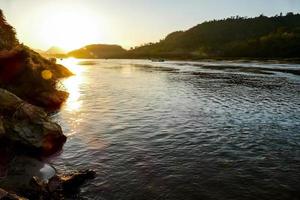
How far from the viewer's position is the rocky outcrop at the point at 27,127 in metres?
A: 28.5

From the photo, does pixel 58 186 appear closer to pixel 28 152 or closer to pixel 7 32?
pixel 28 152

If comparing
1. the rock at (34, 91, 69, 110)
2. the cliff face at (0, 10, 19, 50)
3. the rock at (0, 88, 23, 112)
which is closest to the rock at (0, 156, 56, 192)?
the rock at (0, 88, 23, 112)

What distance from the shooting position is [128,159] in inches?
1129

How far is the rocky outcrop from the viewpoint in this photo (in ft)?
93.5

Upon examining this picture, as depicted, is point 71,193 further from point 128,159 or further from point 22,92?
point 22,92

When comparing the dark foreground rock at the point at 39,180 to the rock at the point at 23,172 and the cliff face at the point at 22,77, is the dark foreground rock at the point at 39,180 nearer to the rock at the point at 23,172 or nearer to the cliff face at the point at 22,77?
the rock at the point at 23,172

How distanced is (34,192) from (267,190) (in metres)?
15.2

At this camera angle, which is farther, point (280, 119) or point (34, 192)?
point (280, 119)

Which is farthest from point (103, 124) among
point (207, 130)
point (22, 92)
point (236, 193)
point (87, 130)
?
point (236, 193)

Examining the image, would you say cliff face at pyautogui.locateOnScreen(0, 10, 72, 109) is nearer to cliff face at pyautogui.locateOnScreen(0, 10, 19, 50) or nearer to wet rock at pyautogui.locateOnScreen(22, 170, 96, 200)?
cliff face at pyautogui.locateOnScreen(0, 10, 19, 50)

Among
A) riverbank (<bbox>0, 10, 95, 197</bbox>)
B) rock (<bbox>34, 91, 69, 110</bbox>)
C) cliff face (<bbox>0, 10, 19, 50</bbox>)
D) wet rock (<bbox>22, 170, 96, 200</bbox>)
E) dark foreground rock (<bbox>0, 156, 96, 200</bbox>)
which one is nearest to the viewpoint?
wet rock (<bbox>22, 170, 96, 200</bbox>)

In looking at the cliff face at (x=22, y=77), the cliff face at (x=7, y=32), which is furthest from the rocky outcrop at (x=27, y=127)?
the cliff face at (x=7, y=32)

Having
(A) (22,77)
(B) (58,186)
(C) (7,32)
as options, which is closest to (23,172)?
(B) (58,186)

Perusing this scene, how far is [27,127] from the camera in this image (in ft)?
97.3
